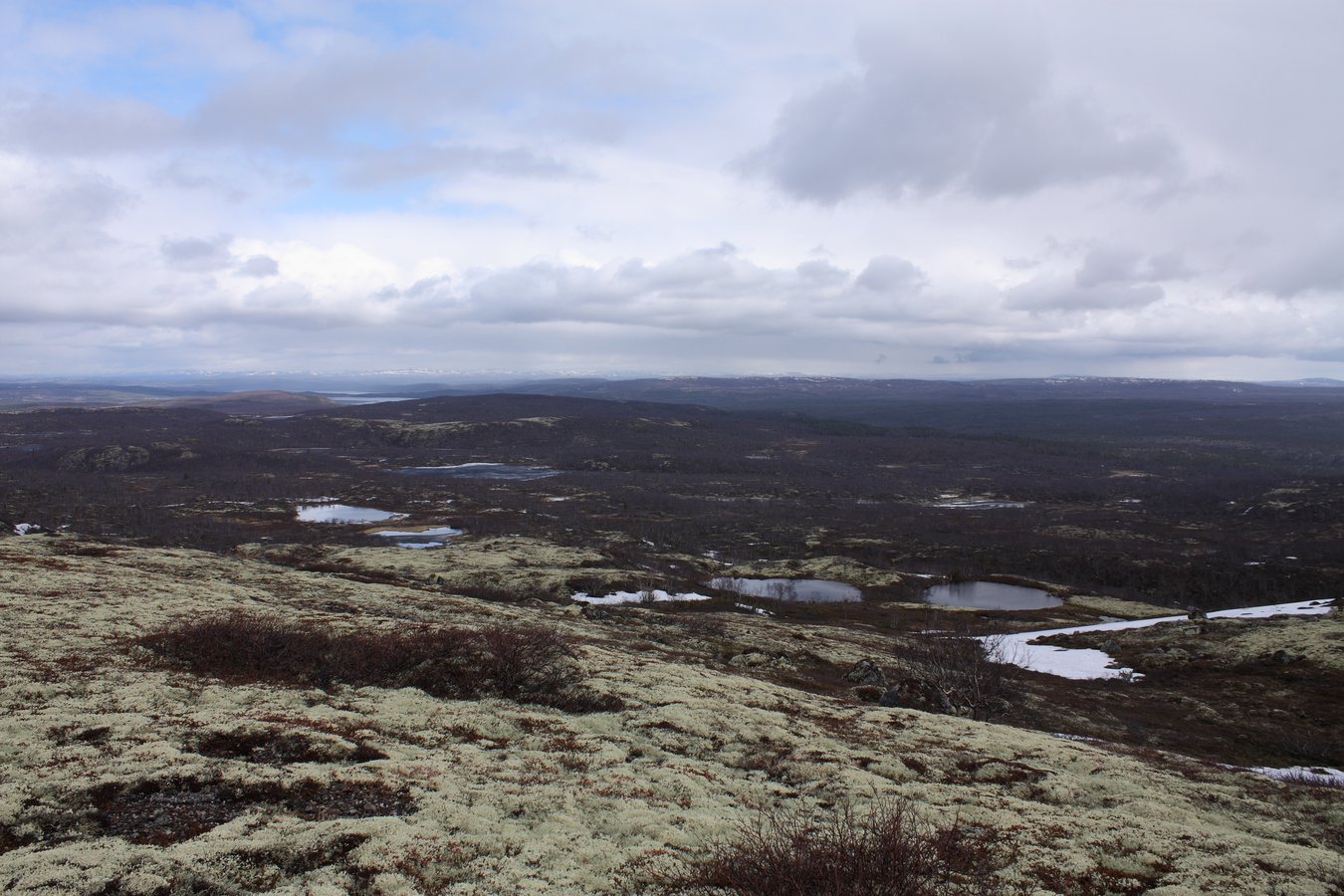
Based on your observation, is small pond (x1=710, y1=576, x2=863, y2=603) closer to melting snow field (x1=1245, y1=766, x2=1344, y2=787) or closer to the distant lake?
melting snow field (x1=1245, y1=766, x2=1344, y2=787)

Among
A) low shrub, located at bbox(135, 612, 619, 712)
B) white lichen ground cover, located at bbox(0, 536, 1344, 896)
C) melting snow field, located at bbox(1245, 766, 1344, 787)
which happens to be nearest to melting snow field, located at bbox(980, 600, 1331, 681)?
melting snow field, located at bbox(1245, 766, 1344, 787)

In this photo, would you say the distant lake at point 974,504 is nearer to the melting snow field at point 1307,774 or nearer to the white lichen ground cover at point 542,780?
the melting snow field at point 1307,774

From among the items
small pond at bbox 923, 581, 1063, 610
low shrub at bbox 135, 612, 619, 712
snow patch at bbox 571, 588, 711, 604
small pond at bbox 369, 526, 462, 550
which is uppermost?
low shrub at bbox 135, 612, 619, 712

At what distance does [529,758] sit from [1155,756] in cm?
2334

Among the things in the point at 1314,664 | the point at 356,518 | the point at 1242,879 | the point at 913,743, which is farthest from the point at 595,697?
the point at 356,518

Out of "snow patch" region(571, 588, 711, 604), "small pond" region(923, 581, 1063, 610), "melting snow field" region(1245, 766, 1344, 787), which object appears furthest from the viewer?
"small pond" region(923, 581, 1063, 610)

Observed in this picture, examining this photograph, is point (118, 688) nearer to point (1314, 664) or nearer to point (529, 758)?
point (529, 758)

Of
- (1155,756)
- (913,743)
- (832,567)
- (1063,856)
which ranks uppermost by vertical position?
(1063,856)

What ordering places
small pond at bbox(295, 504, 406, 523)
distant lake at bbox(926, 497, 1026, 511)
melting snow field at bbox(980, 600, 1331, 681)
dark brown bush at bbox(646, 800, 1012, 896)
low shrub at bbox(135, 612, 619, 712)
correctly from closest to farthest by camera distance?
1. dark brown bush at bbox(646, 800, 1012, 896)
2. low shrub at bbox(135, 612, 619, 712)
3. melting snow field at bbox(980, 600, 1331, 681)
4. small pond at bbox(295, 504, 406, 523)
5. distant lake at bbox(926, 497, 1026, 511)

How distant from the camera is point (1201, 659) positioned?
54188mm

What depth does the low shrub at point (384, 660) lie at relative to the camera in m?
24.0

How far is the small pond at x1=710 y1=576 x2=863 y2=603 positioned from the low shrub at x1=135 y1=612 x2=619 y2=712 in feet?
201

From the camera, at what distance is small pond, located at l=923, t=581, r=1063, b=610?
91.8 meters

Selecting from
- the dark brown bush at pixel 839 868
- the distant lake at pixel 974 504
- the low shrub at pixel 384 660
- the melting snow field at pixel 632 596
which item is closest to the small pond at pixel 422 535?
the melting snow field at pixel 632 596
